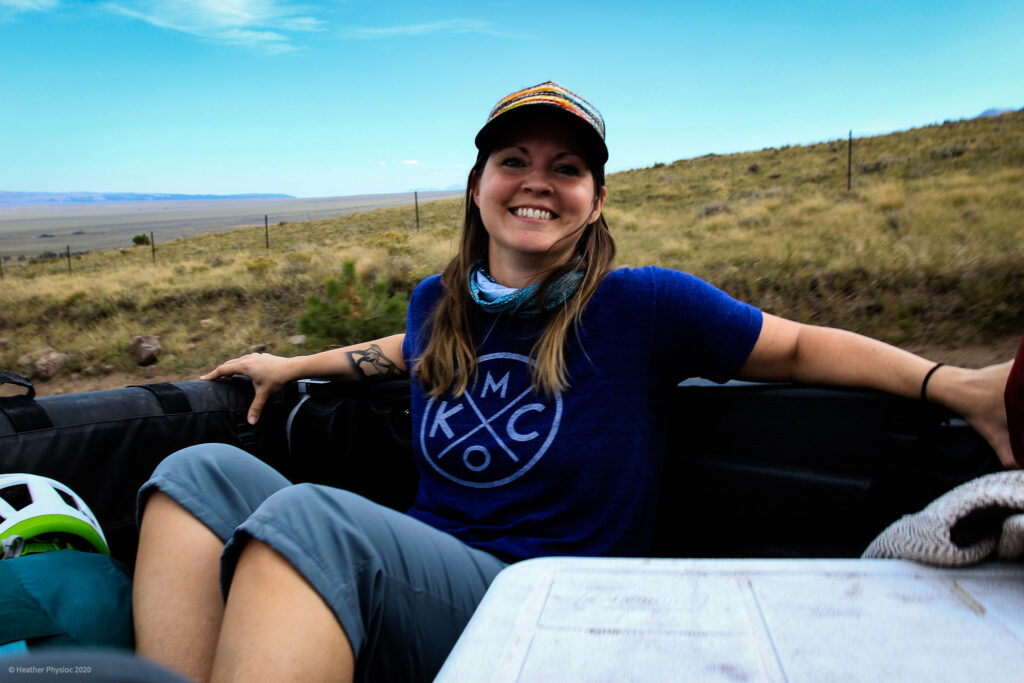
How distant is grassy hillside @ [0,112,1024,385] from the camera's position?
551 centimetres

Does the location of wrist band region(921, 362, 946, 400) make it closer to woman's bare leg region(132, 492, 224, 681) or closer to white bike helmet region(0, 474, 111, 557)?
woman's bare leg region(132, 492, 224, 681)

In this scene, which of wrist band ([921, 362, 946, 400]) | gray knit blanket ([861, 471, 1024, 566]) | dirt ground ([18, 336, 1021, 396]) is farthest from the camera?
dirt ground ([18, 336, 1021, 396])

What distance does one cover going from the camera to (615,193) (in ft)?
67.1

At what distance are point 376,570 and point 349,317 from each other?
4822 mm

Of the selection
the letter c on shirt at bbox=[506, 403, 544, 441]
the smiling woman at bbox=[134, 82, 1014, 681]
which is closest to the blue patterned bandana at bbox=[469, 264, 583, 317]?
the smiling woman at bbox=[134, 82, 1014, 681]

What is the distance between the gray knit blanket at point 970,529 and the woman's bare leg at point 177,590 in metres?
1.16

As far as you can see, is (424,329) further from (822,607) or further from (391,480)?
(822,607)

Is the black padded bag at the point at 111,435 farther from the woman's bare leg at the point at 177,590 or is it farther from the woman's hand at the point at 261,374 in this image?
the woman's bare leg at the point at 177,590

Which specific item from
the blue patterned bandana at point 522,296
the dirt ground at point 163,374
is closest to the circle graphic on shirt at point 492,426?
the blue patterned bandana at point 522,296

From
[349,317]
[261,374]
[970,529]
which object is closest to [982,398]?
[970,529]

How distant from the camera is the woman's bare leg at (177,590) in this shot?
1294 mm

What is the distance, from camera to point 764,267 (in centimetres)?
689

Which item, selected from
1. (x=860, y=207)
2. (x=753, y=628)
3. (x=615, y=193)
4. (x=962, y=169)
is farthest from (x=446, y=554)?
(x=615, y=193)

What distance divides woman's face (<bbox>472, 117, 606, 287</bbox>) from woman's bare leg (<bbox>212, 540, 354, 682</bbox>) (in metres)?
0.95
